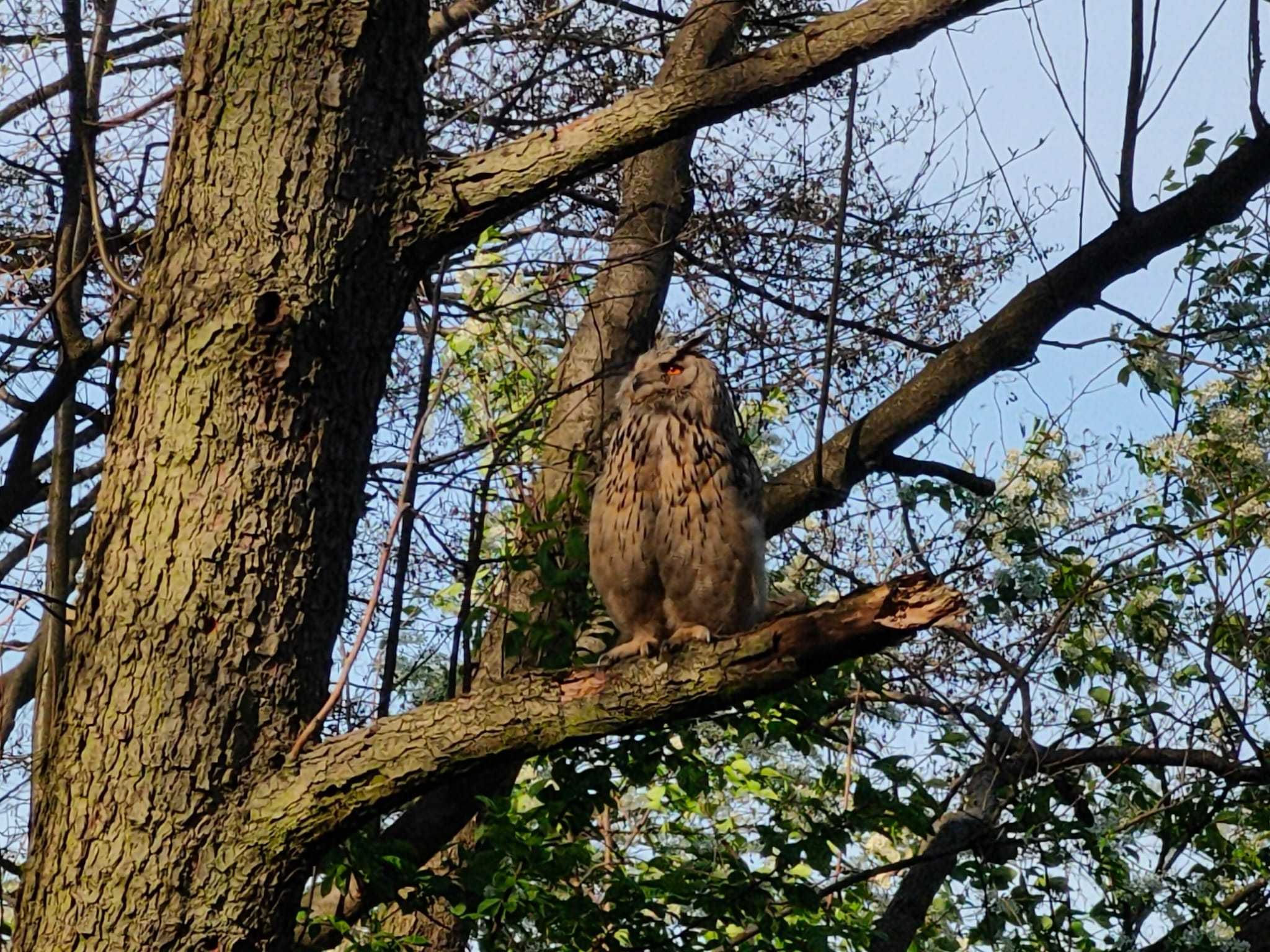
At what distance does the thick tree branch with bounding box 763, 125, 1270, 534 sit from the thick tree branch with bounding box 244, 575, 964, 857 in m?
1.60

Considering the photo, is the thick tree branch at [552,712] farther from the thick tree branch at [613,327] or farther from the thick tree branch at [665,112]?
the thick tree branch at [613,327]

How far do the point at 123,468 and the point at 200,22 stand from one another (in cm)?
94

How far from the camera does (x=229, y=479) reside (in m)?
2.57

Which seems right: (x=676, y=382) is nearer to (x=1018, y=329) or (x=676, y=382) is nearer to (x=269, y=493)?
(x=1018, y=329)

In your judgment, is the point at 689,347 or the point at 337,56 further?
the point at 689,347

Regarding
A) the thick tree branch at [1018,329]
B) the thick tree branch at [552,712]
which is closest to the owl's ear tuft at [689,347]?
the thick tree branch at [1018,329]

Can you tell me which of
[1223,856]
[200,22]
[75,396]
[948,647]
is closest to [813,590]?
[948,647]

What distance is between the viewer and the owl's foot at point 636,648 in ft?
12.7

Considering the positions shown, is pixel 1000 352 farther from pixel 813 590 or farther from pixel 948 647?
pixel 948 647

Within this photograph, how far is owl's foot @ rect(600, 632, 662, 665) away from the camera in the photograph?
387 centimetres

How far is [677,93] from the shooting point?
266 cm

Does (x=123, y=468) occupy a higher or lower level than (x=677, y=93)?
lower

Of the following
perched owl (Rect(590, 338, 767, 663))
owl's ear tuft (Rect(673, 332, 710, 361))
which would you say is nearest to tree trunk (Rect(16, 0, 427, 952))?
perched owl (Rect(590, 338, 767, 663))

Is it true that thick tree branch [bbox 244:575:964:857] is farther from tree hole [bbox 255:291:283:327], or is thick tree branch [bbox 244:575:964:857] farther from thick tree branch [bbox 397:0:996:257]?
thick tree branch [bbox 397:0:996:257]
